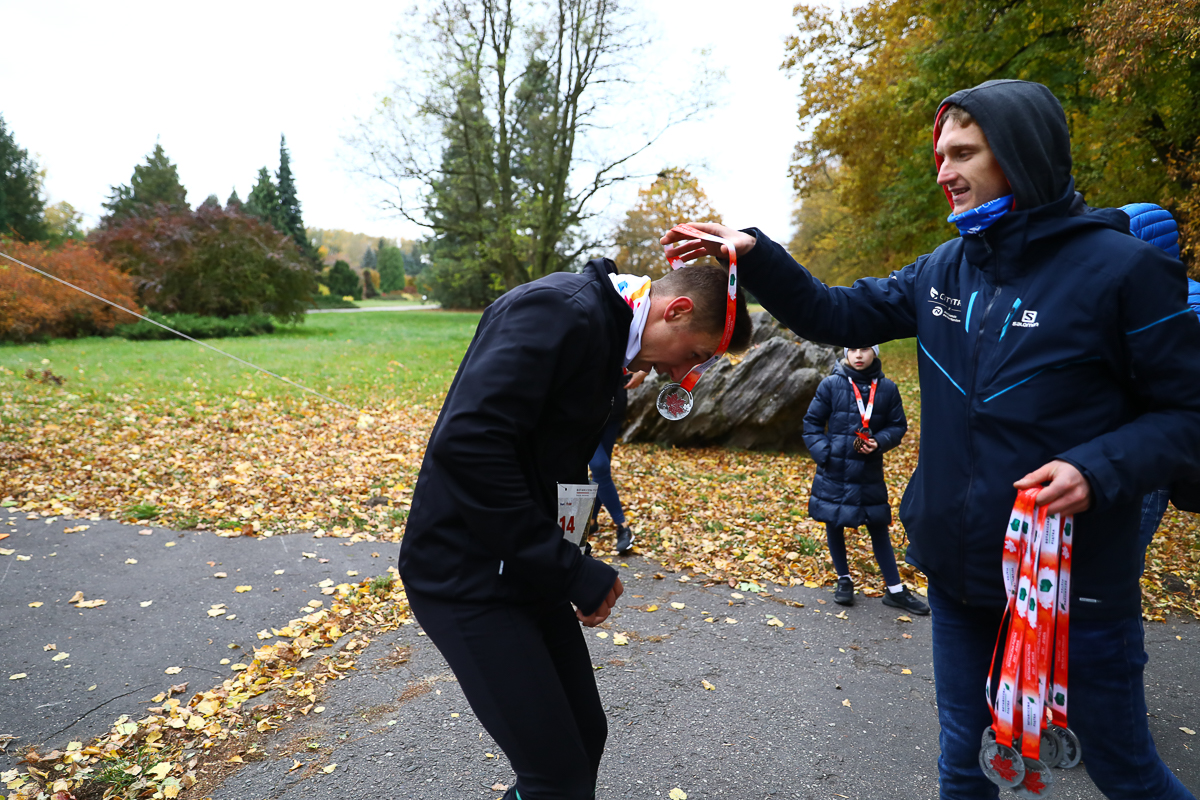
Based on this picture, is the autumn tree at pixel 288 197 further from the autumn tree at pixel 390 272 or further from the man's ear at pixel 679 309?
the man's ear at pixel 679 309

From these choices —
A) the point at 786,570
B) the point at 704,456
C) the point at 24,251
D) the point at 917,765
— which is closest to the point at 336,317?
the point at 24,251

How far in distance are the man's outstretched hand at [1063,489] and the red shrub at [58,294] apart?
75.4ft

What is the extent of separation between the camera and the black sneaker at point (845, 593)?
498 centimetres

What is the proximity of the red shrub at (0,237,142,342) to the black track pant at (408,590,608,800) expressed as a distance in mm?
21969

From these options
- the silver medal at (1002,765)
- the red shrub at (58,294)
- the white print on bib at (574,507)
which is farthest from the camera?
the red shrub at (58,294)

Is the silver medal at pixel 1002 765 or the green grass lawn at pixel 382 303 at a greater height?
the green grass lawn at pixel 382 303

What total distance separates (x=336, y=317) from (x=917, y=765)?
118ft

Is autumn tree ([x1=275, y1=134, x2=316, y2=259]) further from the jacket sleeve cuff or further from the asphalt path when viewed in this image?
the jacket sleeve cuff

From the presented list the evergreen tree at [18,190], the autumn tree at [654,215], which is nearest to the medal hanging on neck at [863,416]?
the autumn tree at [654,215]

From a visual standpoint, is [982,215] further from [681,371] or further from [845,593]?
[845,593]

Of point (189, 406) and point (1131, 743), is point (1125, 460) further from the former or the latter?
point (189, 406)

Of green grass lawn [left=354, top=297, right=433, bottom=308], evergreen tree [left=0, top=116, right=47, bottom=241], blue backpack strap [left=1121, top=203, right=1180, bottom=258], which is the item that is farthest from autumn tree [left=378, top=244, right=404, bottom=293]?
blue backpack strap [left=1121, top=203, right=1180, bottom=258]

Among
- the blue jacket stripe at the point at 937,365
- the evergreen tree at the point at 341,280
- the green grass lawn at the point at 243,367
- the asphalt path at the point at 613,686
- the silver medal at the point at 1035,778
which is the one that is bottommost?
the asphalt path at the point at 613,686

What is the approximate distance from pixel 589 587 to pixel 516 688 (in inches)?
11.9
